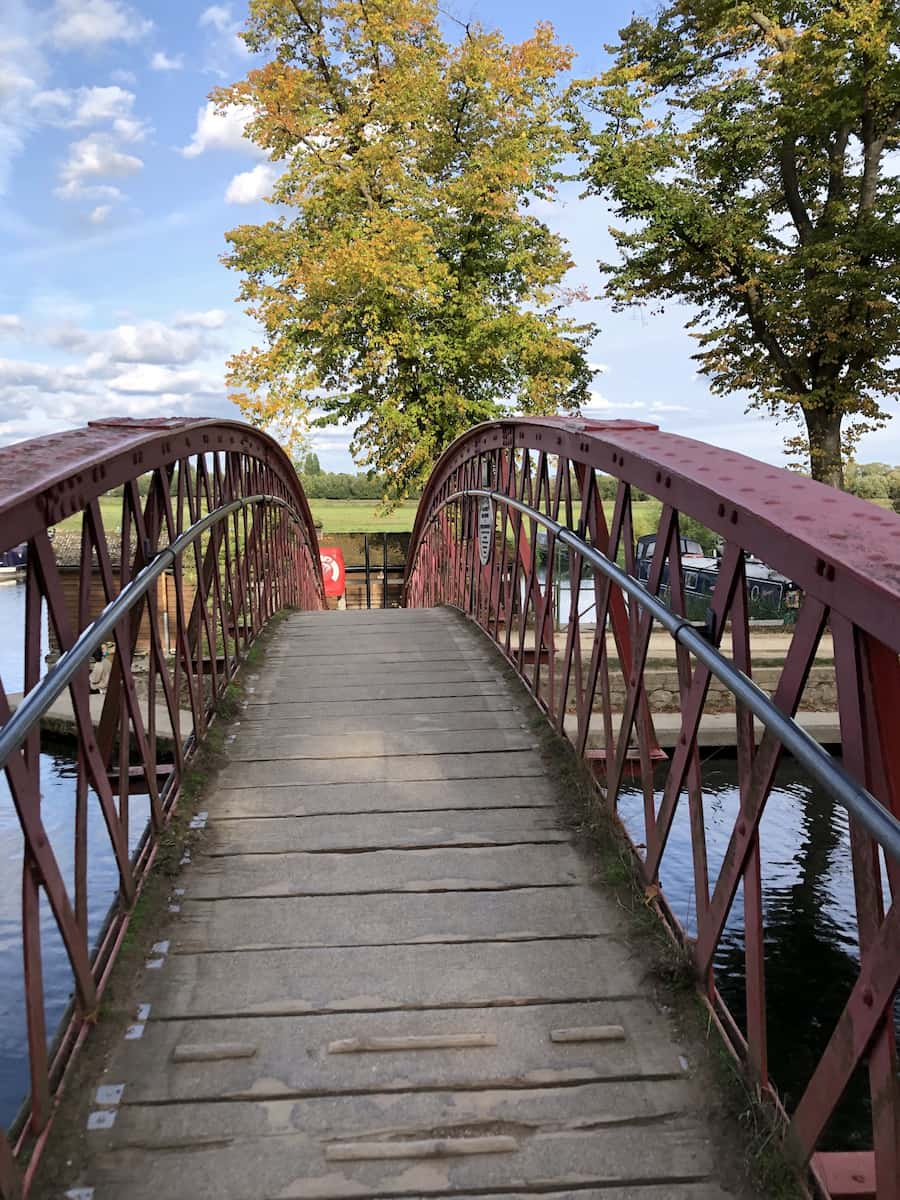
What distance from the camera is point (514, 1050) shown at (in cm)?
276

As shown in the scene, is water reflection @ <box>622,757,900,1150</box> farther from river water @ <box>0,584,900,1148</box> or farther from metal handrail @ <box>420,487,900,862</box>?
metal handrail @ <box>420,487,900,862</box>

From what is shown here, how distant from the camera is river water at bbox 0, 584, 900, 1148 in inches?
269

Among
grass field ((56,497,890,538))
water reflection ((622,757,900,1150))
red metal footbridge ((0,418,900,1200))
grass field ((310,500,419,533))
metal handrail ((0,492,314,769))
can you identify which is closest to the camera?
red metal footbridge ((0,418,900,1200))

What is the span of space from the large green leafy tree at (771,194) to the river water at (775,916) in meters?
8.53

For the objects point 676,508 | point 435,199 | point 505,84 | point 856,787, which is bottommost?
point 856,787

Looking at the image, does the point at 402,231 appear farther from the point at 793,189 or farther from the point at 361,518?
the point at 361,518

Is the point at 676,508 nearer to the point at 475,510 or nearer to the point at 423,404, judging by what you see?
the point at 475,510

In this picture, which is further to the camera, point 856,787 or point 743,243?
point 743,243

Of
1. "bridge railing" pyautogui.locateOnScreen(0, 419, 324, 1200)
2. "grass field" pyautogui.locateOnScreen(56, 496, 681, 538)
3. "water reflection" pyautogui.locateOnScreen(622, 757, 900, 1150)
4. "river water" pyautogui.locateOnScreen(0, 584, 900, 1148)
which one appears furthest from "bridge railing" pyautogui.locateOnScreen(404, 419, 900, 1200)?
"grass field" pyautogui.locateOnScreen(56, 496, 681, 538)

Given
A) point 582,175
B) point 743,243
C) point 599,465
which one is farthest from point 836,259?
point 599,465

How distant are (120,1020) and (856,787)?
7.02ft

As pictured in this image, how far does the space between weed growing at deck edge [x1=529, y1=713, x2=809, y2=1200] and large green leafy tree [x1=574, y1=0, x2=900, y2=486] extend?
1476cm

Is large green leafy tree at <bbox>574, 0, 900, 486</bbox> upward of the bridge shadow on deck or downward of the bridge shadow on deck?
upward

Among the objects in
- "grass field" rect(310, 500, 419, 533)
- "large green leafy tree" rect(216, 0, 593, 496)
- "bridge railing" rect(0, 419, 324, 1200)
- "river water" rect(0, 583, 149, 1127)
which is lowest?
"river water" rect(0, 583, 149, 1127)
